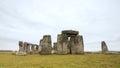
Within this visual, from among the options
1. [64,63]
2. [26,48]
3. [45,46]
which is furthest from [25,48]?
[64,63]

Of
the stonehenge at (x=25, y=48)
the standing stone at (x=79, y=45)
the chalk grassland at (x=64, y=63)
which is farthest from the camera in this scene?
the stonehenge at (x=25, y=48)

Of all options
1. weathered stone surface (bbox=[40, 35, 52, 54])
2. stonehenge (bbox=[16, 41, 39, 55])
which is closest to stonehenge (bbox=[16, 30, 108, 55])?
weathered stone surface (bbox=[40, 35, 52, 54])

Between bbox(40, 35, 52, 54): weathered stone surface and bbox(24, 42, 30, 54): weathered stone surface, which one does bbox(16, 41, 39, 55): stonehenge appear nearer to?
bbox(24, 42, 30, 54): weathered stone surface

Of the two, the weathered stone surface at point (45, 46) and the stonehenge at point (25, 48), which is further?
the stonehenge at point (25, 48)

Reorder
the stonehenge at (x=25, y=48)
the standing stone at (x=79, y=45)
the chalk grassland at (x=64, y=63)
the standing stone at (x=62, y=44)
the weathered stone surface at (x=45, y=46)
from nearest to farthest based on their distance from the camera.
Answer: the chalk grassland at (x=64, y=63)
the weathered stone surface at (x=45, y=46)
the standing stone at (x=62, y=44)
the standing stone at (x=79, y=45)
the stonehenge at (x=25, y=48)

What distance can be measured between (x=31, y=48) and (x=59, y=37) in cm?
1342

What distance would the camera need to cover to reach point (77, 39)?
26.5 metres

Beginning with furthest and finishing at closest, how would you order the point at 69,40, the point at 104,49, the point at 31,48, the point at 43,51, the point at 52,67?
the point at 31,48 → the point at 104,49 → the point at 69,40 → the point at 43,51 → the point at 52,67

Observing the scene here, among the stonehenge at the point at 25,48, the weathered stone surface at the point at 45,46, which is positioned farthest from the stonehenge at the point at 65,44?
the stonehenge at the point at 25,48

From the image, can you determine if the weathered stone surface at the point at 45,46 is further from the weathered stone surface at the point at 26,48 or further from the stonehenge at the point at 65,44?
the weathered stone surface at the point at 26,48

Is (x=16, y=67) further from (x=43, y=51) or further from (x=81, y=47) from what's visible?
(x=81, y=47)

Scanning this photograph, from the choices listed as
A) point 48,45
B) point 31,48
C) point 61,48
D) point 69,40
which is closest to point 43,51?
point 48,45

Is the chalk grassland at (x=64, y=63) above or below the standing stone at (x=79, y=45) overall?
below

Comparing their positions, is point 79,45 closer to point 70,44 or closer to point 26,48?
point 70,44
